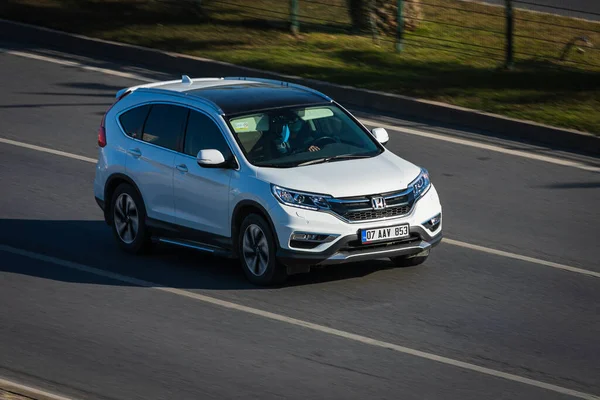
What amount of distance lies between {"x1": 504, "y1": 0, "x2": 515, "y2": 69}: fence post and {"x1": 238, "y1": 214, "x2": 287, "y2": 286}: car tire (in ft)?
35.2

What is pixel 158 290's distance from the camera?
37.5 ft

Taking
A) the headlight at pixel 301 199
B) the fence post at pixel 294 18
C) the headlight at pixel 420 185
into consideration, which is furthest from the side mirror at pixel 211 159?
the fence post at pixel 294 18

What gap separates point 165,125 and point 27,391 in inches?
177

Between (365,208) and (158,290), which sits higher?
(365,208)

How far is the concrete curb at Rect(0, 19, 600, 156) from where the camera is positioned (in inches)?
686

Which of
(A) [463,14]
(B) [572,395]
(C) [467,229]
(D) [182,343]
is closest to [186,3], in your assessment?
(A) [463,14]

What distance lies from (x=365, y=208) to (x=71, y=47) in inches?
487

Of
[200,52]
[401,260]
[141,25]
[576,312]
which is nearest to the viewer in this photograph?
[576,312]

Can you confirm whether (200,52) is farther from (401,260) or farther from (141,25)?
(401,260)

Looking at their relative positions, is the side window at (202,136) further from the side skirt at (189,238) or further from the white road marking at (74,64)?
the white road marking at (74,64)

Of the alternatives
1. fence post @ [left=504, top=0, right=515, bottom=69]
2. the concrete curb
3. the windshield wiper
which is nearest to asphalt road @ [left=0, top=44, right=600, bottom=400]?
the windshield wiper

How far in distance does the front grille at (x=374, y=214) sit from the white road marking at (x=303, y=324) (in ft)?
3.55

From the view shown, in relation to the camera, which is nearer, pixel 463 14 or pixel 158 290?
pixel 158 290

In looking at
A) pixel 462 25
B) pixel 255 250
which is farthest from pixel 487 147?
pixel 255 250
